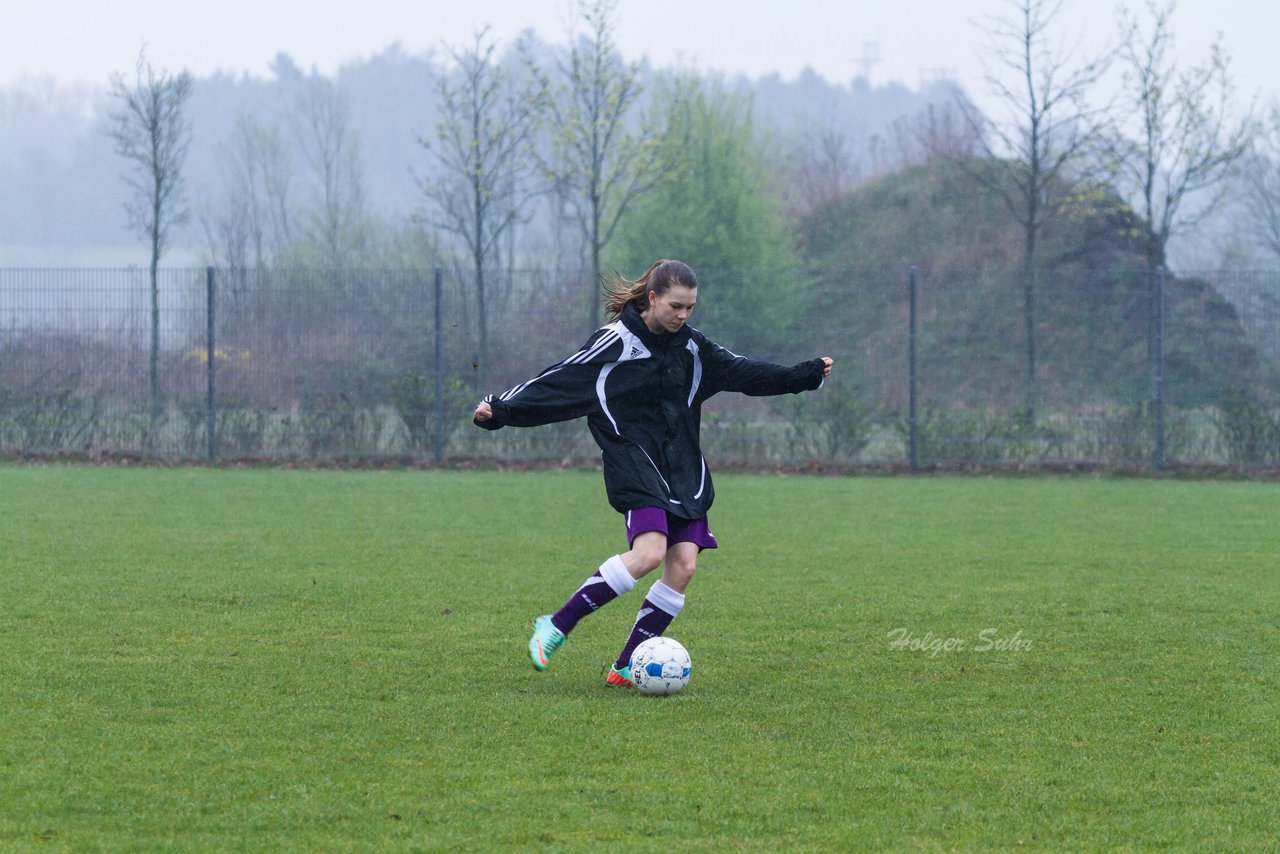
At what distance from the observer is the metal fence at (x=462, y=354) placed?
59.3ft

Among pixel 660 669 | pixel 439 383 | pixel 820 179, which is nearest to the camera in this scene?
pixel 660 669

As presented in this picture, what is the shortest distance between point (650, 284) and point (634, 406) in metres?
0.54

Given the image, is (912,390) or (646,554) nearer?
(646,554)

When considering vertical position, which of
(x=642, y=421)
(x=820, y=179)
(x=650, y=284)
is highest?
(x=820, y=179)

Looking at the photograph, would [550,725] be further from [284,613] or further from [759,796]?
[284,613]

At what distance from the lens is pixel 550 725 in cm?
525

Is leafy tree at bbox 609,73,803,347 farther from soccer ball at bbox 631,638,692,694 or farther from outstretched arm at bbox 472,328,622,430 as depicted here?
soccer ball at bbox 631,638,692,694

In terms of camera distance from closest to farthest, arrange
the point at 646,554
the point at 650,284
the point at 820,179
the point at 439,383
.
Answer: the point at 646,554, the point at 650,284, the point at 439,383, the point at 820,179

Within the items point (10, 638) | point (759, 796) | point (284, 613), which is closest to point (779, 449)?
point (284, 613)

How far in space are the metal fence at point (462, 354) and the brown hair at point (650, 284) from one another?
38.3 ft

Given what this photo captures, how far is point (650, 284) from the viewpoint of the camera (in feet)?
20.4

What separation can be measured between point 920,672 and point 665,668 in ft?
3.92

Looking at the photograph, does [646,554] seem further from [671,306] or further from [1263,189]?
[1263,189]

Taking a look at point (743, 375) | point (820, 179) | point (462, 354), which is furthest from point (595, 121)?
point (820, 179)
